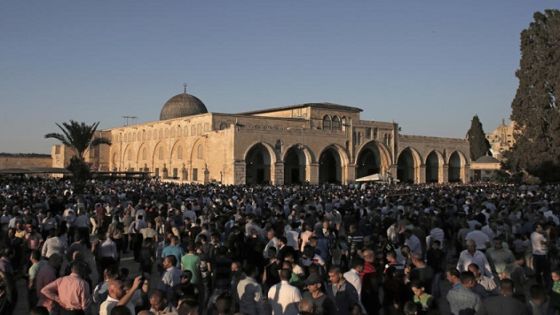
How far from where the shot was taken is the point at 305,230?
886 cm

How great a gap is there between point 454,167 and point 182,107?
1179 inches

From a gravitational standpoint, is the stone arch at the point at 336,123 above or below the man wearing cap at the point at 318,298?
above

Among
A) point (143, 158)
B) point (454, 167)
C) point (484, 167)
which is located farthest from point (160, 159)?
point (484, 167)

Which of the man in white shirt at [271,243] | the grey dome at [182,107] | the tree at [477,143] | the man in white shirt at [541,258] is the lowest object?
the man in white shirt at [541,258]

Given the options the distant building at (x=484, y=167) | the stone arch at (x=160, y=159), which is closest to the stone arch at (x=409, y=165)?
the distant building at (x=484, y=167)

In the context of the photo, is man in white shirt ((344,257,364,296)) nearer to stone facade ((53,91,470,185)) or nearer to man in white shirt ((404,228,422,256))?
man in white shirt ((404,228,422,256))

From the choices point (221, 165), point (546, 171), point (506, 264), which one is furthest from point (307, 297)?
point (221, 165)

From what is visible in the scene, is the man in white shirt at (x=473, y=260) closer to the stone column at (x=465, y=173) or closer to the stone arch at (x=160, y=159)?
the stone arch at (x=160, y=159)

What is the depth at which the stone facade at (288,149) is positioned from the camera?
43000 mm

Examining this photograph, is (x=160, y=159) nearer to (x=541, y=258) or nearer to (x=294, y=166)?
(x=294, y=166)

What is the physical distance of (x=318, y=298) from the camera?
5.01 metres

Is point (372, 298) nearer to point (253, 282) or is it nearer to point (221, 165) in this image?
point (253, 282)

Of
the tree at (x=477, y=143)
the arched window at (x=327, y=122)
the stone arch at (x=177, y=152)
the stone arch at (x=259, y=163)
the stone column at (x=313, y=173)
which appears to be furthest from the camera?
the tree at (x=477, y=143)

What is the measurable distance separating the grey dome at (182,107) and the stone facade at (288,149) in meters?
2.17
